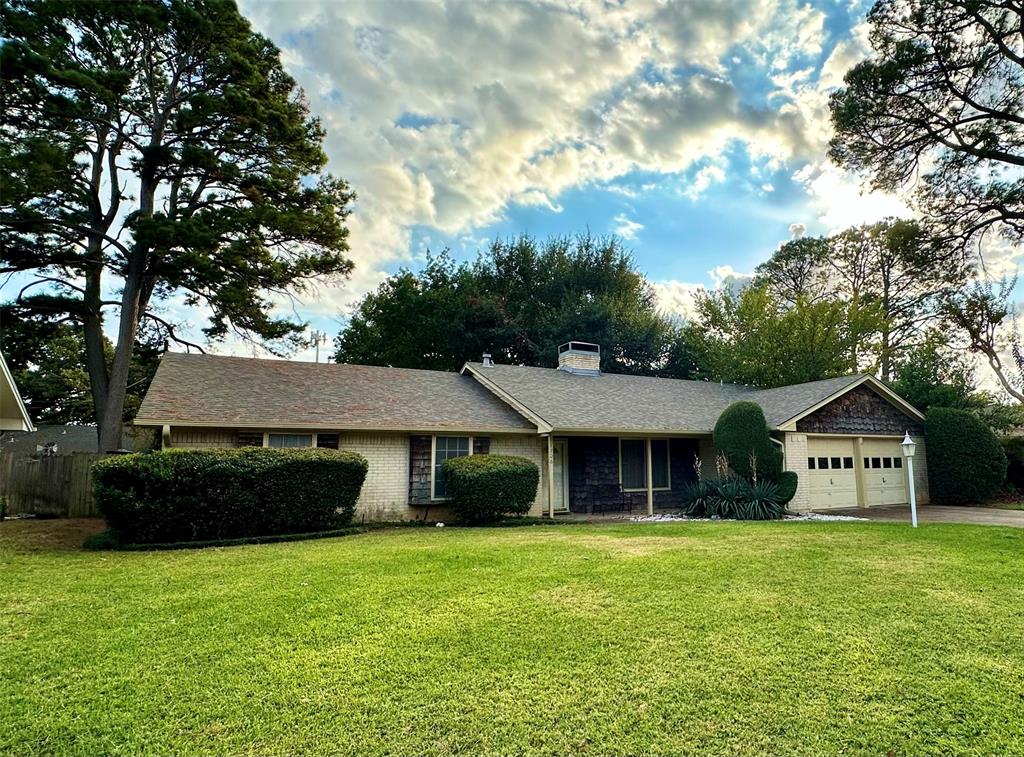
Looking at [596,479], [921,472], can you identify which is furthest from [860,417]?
[596,479]

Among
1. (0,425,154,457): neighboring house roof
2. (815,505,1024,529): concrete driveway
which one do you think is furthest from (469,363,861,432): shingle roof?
(0,425,154,457): neighboring house roof

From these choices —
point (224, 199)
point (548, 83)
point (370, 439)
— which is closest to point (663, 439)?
point (370, 439)

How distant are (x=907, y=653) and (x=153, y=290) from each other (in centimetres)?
2119

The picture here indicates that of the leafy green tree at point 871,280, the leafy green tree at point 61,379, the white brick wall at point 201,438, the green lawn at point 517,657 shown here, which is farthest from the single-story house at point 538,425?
the leafy green tree at point 61,379

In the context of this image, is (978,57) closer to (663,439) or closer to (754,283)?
(663,439)

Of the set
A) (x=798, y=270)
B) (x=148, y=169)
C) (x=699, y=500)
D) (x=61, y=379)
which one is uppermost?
(x=798, y=270)

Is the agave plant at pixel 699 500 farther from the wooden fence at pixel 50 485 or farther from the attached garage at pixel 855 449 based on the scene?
the wooden fence at pixel 50 485

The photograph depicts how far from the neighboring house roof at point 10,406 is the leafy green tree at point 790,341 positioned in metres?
23.1

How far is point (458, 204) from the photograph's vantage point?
16281 mm

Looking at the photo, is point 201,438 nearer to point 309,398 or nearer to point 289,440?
point 289,440

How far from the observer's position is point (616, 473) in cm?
1471

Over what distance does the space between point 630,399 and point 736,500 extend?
14.8 ft

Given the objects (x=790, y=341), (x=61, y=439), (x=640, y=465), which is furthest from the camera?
(x=61, y=439)

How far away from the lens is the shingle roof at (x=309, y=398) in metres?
10.8
